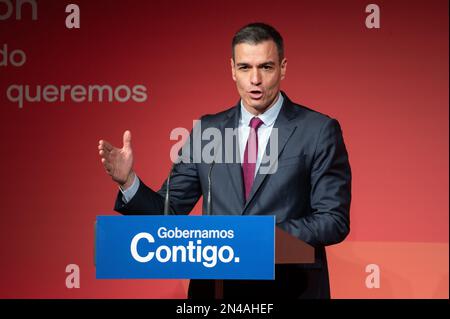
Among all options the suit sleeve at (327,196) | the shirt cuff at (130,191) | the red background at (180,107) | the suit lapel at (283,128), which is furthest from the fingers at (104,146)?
the red background at (180,107)

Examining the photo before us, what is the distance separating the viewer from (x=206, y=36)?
463 centimetres

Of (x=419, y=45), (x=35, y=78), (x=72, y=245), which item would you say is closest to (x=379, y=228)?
(x=419, y=45)

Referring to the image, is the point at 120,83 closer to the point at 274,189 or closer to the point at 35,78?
the point at 35,78

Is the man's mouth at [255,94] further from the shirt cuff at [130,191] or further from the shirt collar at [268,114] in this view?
the shirt cuff at [130,191]

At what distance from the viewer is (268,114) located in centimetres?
374

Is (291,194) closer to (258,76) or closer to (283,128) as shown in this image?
(283,128)

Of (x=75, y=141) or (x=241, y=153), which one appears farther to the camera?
(x=75, y=141)

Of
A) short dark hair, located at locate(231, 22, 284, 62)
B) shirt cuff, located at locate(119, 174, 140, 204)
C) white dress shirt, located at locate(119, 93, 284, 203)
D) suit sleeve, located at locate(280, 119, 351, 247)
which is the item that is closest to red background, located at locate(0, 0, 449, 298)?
short dark hair, located at locate(231, 22, 284, 62)

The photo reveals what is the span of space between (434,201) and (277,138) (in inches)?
52.3

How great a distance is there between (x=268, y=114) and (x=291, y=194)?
1.39 feet

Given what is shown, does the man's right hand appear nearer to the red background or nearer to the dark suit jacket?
the dark suit jacket

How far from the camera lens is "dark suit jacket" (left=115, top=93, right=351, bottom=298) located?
3344 mm

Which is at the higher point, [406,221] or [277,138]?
[277,138]

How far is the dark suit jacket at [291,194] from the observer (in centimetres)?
334
